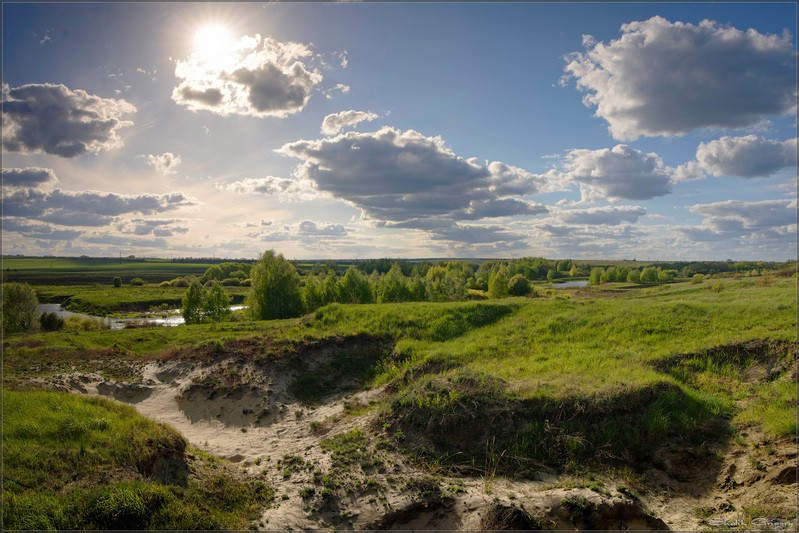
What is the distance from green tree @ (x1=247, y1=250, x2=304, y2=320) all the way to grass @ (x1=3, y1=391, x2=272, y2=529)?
31423 millimetres

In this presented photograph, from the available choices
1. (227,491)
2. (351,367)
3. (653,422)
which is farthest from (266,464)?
(653,422)

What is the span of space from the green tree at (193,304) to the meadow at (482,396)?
90.3ft

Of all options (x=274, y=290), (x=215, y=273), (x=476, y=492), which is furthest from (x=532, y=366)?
(x=215, y=273)

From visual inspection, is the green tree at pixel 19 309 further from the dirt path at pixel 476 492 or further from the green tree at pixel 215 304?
the dirt path at pixel 476 492

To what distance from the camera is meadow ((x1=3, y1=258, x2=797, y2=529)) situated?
912cm

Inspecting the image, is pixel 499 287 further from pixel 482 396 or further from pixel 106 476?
pixel 106 476

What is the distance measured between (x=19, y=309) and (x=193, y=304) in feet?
57.5

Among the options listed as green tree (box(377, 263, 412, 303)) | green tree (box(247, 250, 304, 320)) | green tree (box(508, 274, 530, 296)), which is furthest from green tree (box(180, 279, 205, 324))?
green tree (box(508, 274, 530, 296))

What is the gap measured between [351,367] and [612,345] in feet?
43.8

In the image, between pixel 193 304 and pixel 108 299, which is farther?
pixel 108 299

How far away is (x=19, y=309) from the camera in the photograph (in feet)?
144

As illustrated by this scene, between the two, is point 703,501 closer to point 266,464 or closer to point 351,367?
point 266,464

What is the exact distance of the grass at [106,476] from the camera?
7.82 metres

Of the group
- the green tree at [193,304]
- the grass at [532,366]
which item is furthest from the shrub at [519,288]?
the green tree at [193,304]
